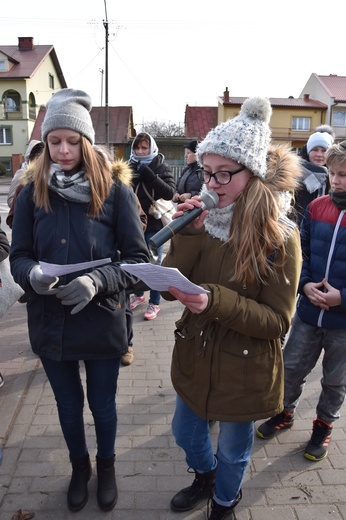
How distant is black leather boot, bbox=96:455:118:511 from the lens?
2340 mm

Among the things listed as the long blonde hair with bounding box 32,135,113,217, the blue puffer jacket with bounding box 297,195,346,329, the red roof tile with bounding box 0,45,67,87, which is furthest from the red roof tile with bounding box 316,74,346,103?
the long blonde hair with bounding box 32,135,113,217

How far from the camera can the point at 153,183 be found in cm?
476

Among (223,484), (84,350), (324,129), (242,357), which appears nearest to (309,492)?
(223,484)

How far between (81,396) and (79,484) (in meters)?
0.48

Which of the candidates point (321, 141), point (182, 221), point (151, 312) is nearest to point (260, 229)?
point (182, 221)

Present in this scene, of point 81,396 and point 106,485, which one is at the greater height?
point 81,396

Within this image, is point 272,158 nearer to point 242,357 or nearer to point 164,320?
point 242,357

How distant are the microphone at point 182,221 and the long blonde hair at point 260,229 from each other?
124 millimetres

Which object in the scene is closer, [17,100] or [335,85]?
[17,100]

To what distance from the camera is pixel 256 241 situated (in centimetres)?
182

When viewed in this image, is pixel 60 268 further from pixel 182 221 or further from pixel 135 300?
pixel 135 300

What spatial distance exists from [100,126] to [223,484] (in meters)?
33.8

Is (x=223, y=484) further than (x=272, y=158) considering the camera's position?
Yes

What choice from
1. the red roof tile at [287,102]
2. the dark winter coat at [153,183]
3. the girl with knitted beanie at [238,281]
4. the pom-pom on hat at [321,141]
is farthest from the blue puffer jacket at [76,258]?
the red roof tile at [287,102]
